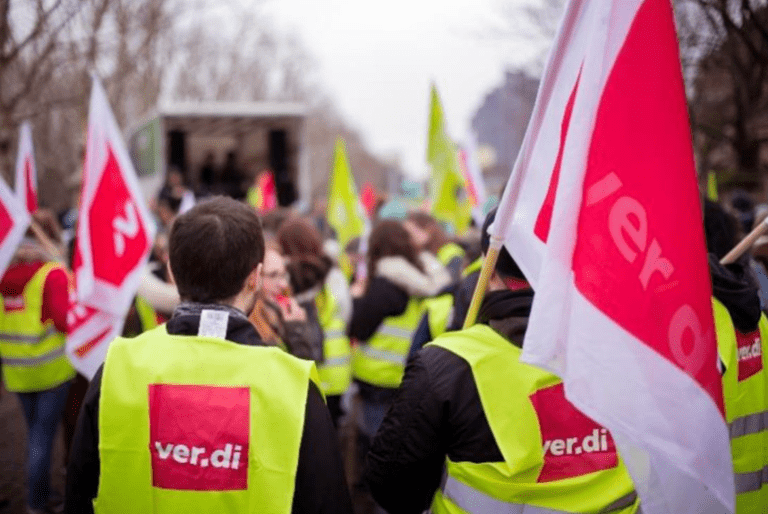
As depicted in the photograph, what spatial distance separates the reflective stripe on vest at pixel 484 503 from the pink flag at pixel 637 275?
325mm

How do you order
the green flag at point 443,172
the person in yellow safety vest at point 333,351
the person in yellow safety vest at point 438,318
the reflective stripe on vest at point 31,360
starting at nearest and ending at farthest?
the person in yellow safety vest at point 438,318 → the reflective stripe on vest at point 31,360 → the person in yellow safety vest at point 333,351 → the green flag at point 443,172

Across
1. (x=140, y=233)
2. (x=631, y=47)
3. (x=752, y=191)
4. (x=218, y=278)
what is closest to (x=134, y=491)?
(x=218, y=278)

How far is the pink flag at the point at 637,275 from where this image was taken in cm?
176

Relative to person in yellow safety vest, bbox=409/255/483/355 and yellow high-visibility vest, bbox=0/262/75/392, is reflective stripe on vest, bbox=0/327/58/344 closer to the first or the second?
yellow high-visibility vest, bbox=0/262/75/392

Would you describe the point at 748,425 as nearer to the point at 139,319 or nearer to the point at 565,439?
the point at 565,439

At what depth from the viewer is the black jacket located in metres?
2.08

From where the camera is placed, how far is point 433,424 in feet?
7.32

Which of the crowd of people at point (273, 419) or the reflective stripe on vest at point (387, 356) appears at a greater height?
the crowd of people at point (273, 419)

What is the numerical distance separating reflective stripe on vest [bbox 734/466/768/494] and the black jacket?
59.6 inches

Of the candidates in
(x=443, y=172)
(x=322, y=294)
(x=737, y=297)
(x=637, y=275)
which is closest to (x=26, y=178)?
(x=322, y=294)

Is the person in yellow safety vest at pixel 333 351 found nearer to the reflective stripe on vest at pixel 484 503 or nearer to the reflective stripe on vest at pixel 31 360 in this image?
the reflective stripe on vest at pixel 31 360

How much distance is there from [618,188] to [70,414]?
14.9 feet

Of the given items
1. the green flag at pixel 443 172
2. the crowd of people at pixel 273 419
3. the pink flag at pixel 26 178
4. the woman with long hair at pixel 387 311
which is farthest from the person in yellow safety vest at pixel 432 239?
the crowd of people at pixel 273 419

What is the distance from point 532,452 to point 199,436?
916 mm
